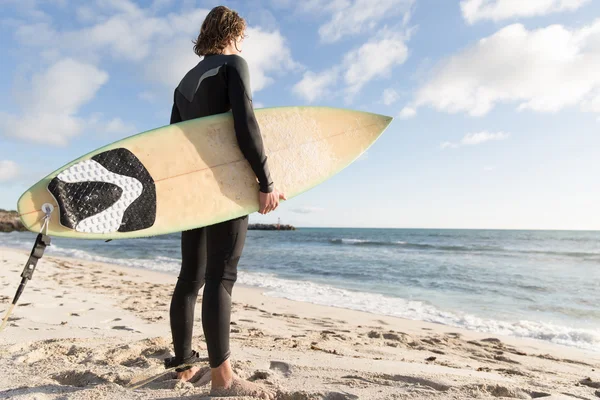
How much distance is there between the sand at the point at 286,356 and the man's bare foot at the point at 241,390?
3.0 inches

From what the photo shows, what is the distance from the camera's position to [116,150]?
1.82 meters

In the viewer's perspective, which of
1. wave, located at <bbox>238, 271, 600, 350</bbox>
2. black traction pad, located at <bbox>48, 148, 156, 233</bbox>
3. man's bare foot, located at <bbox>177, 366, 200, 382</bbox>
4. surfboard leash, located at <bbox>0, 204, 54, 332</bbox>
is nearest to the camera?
surfboard leash, located at <bbox>0, 204, 54, 332</bbox>

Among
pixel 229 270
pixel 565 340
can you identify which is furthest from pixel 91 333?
pixel 565 340

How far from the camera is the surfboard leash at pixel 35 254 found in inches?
52.5

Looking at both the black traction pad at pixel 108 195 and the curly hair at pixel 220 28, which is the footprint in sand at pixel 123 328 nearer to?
the black traction pad at pixel 108 195

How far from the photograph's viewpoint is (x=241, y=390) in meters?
1.50

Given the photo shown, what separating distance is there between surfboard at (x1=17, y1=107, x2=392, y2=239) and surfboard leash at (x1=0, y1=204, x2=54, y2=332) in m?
0.04

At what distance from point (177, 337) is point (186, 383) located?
0.67ft

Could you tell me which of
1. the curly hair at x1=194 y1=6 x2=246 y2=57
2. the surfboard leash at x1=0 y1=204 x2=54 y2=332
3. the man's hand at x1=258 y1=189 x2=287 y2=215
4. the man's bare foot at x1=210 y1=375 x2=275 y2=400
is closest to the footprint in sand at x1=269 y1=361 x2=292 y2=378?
the man's bare foot at x1=210 y1=375 x2=275 y2=400

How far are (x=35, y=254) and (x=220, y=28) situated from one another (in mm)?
1115

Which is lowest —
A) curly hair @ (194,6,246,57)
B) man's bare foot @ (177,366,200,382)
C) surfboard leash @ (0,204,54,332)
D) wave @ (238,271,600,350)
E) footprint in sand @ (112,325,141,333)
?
wave @ (238,271,600,350)

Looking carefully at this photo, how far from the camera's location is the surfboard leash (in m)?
1.33

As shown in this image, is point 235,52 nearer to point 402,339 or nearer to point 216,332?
point 216,332

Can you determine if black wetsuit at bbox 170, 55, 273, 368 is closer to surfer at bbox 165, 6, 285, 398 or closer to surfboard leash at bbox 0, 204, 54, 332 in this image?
surfer at bbox 165, 6, 285, 398
